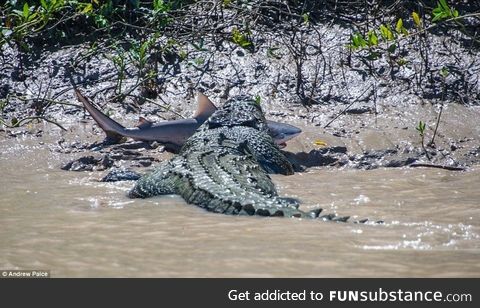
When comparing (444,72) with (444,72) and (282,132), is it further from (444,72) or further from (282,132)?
(282,132)

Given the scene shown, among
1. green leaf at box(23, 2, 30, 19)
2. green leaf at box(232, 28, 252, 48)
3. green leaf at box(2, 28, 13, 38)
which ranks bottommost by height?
green leaf at box(2, 28, 13, 38)

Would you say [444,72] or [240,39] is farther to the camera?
[240,39]

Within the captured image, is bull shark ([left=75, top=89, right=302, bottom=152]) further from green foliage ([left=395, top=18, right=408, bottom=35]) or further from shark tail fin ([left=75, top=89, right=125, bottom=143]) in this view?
green foliage ([left=395, top=18, right=408, bottom=35])

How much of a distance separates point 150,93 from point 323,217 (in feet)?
13.0

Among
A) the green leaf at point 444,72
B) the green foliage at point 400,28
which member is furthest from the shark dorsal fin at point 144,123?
the green leaf at point 444,72

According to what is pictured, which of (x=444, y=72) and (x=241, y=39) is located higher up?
(x=241, y=39)

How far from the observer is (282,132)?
303 inches

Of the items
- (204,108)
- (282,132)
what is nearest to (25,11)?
(204,108)

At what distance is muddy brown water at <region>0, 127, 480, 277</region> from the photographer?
4113 millimetres

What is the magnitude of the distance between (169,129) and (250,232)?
307 cm

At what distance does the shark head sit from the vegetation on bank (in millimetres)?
830

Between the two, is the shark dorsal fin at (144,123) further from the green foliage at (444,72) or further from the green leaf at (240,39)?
the green foliage at (444,72)

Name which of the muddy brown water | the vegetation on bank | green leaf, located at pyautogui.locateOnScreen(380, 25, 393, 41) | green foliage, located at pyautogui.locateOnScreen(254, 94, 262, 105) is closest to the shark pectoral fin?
the muddy brown water

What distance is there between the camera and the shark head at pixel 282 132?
768 centimetres
